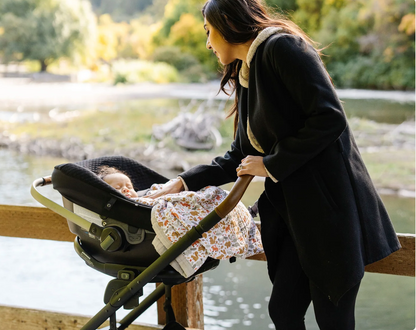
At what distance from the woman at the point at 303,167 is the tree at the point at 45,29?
11.3 meters

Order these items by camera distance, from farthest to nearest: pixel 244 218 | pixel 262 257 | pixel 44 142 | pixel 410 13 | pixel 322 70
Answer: pixel 44 142 < pixel 410 13 < pixel 262 257 < pixel 244 218 < pixel 322 70

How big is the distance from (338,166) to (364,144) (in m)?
9.95

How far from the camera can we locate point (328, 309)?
52.7 inches

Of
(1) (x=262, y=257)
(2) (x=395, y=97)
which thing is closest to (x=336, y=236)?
(1) (x=262, y=257)

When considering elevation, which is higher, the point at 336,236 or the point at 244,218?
the point at 336,236

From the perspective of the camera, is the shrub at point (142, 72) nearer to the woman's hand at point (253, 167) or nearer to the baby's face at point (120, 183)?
the baby's face at point (120, 183)

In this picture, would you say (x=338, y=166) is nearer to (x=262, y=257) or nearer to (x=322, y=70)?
(x=322, y=70)

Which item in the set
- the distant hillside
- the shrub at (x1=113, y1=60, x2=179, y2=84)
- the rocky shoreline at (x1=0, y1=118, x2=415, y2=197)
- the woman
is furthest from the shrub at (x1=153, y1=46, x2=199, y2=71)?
the woman

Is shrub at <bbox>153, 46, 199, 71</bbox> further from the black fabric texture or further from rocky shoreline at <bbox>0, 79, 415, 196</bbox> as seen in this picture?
the black fabric texture

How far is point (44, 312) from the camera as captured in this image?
199 cm

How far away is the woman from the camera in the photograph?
4.09 ft

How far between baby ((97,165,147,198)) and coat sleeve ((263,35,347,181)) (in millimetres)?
560

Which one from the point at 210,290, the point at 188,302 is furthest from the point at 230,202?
the point at 210,290

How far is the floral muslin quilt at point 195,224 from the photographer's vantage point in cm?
139
